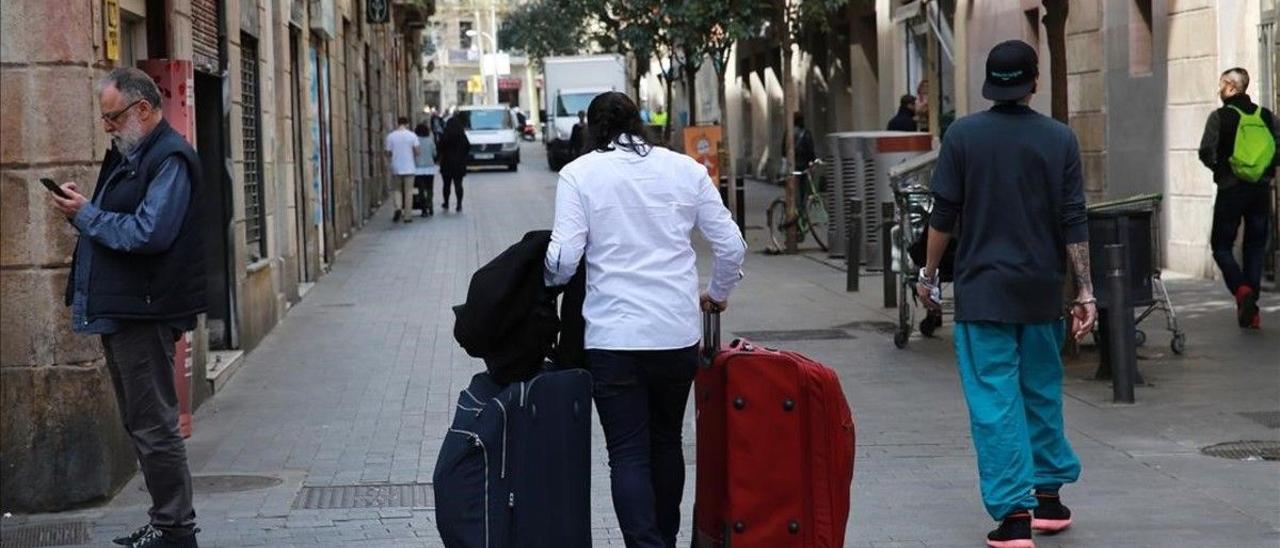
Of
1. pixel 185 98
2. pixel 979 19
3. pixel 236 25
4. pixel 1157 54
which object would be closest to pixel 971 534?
pixel 185 98

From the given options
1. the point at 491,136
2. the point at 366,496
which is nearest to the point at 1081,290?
the point at 366,496

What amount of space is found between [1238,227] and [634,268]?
8437mm

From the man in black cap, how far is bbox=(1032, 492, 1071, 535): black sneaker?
0.29 m

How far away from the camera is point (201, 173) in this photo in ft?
23.0

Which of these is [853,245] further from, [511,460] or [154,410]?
Answer: [511,460]

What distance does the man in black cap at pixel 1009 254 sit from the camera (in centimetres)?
677

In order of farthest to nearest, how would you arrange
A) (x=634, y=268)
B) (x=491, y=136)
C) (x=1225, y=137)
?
(x=491, y=136)
(x=1225, y=137)
(x=634, y=268)

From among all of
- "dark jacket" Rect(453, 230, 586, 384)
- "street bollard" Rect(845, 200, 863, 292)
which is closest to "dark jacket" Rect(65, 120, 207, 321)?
"dark jacket" Rect(453, 230, 586, 384)

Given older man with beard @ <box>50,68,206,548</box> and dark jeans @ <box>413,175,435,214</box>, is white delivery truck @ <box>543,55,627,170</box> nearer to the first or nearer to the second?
dark jeans @ <box>413,175,435,214</box>

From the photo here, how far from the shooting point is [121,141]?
687 centimetres

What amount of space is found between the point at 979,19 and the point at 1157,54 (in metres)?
7.56

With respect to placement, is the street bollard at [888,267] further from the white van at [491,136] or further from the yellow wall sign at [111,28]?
the white van at [491,136]

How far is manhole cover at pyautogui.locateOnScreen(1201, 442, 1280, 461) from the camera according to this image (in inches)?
350

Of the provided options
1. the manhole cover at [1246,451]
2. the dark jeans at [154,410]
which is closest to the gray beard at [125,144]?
the dark jeans at [154,410]
